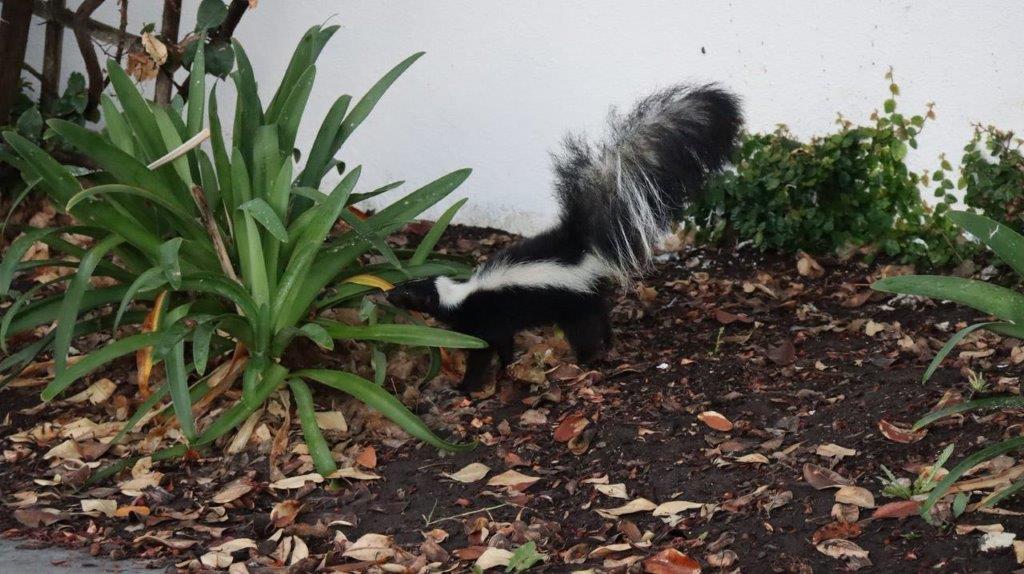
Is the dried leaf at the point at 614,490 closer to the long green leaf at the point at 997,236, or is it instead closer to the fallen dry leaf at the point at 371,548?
the fallen dry leaf at the point at 371,548

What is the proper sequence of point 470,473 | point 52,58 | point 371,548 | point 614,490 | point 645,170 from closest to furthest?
1. point 371,548
2. point 614,490
3. point 470,473
4. point 645,170
5. point 52,58

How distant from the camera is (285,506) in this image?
12.3 feet

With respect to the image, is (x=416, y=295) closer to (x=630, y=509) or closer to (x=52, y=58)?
(x=630, y=509)

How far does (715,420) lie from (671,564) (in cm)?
94

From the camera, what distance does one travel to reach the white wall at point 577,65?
493 cm

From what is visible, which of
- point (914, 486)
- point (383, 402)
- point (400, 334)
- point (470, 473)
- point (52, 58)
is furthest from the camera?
point (52, 58)

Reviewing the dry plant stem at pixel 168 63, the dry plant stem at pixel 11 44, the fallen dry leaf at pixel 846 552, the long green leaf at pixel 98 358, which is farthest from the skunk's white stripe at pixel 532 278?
the dry plant stem at pixel 11 44

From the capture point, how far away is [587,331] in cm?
474

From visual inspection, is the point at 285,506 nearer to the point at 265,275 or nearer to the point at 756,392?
the point at 265,275

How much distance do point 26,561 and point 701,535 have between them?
2051 mm

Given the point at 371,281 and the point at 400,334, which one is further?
the point at 371,281

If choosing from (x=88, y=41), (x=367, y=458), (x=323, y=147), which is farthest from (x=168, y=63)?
(x=367, y=458)

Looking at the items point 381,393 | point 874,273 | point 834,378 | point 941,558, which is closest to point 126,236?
point 381,393

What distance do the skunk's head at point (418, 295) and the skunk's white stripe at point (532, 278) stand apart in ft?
0.08
